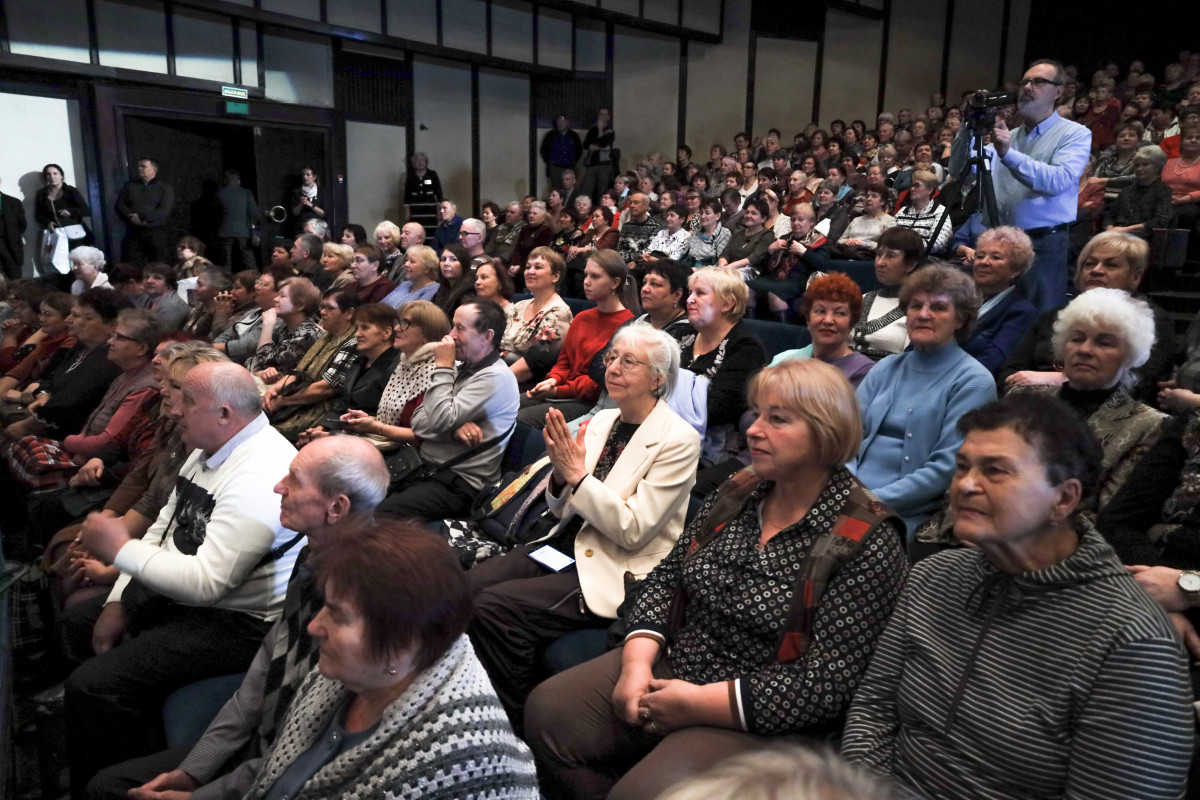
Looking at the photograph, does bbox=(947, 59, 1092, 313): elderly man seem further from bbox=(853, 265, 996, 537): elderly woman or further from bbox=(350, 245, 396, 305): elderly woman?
bbox=(350, 245, 396, 305): elderly woman

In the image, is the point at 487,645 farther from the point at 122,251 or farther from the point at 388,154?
the point at 388,154

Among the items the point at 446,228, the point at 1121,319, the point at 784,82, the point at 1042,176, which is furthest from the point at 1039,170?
the point at 784,82

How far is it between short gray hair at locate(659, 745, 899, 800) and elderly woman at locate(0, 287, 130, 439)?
12.7 feet

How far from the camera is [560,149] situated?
1138cm

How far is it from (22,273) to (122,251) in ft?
2.93

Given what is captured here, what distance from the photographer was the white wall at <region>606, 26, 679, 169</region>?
12.2 meters

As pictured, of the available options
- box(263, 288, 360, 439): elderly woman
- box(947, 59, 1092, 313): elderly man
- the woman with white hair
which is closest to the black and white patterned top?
the woman with white hair

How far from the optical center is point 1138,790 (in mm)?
1151

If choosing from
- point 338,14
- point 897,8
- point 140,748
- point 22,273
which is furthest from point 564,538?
point 897,8

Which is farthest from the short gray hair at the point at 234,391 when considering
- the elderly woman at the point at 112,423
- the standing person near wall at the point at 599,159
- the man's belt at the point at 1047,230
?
the standing person near wall at the point at 599,159

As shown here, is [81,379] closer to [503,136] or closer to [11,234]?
[11,234]

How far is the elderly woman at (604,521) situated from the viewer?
7.03 ft

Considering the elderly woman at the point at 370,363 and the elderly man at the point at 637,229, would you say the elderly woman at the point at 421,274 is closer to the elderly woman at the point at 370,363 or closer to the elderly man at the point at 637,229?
the elderly woman at the point at 370,363

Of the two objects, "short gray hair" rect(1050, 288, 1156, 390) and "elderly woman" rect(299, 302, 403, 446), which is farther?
"elderly woman" rect(299, 302, 403, 446)
